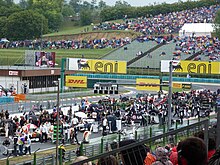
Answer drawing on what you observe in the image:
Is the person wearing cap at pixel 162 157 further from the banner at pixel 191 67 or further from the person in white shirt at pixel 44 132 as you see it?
the banner at pixel 191 67

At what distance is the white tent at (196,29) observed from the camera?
92.4 metres

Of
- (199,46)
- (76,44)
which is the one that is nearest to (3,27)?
(76,44)

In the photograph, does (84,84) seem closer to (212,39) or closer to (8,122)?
(8,122)

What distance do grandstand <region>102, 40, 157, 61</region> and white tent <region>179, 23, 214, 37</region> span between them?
320 inches

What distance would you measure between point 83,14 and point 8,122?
11703cm

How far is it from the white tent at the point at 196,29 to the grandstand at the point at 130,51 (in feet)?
26.7

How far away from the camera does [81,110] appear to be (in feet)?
118

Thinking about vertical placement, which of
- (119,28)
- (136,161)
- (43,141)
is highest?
(119,28)

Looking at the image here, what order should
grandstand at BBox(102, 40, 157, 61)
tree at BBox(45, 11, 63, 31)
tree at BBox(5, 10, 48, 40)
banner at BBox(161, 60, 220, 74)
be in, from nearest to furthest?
banner at BBox(161, 60, 220, 74)
grandstand at BBox(102, 40, 157, 61)
tree at BBox(5, 10, 48, 40)
tree at BBox(45, 11, 63, 31)

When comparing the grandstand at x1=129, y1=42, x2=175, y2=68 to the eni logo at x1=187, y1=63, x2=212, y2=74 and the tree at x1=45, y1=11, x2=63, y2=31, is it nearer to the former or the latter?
the eni logo at x1=187, y1=63, x2=212, y2=74

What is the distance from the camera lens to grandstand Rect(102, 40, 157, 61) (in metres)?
79.5

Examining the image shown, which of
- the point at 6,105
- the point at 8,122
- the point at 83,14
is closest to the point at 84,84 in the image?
the point at 6,105

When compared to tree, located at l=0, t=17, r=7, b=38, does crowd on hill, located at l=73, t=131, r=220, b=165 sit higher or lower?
lower

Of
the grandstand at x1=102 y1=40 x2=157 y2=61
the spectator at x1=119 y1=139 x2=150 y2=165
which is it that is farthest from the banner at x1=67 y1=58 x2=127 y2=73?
the spectator at x1=119 y1=139 x2=150 y2=165
